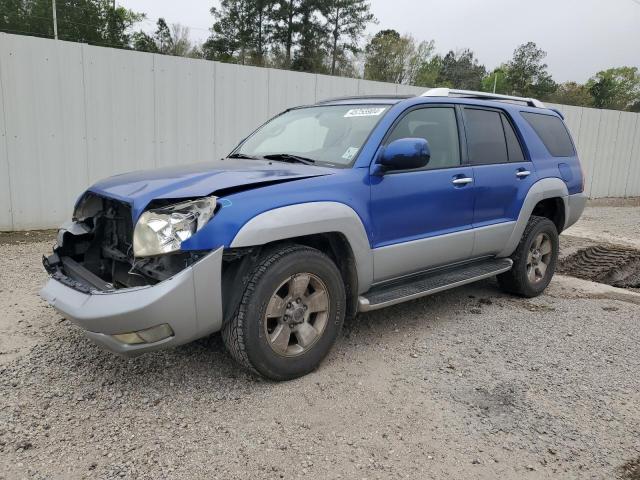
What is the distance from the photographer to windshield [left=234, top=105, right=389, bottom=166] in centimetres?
384

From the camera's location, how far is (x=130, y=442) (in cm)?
270

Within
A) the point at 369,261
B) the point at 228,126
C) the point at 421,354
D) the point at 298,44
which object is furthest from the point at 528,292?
the point at 298,44

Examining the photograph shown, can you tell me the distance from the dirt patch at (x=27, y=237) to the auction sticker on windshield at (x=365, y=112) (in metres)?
4.62

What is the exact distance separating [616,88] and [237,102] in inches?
2948

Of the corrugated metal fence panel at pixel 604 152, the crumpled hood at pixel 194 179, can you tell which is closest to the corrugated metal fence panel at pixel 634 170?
the corrugated metal fence panel at pixel 604 152

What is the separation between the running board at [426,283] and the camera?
3727 millimetres

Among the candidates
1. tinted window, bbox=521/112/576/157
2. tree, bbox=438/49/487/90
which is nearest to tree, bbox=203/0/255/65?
tree, bbox=438/49/487/90

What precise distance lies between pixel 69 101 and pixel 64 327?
4178 millimetres

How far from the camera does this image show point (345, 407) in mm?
3100

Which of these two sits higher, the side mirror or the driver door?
the side mirror

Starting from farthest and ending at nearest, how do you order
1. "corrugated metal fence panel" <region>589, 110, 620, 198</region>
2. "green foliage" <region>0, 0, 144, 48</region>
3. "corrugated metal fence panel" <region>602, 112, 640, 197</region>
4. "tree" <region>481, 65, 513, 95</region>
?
"tree" <region>481, 65, 513, 95</region>, "green foliage" <region>0, 0, 144, 48</region>, "corrugated metal fence panel" <region>602, 112, 640, 197</region>, "corrugated metal fence panel" <region>589, 110, 620, 198</region>

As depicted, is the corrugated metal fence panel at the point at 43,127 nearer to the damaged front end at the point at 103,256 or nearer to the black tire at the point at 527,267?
the damaged front end at the point at 103,256

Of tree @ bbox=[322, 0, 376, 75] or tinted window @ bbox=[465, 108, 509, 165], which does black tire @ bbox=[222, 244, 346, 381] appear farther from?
tree @ bbox=[322, 0, 376, 75]

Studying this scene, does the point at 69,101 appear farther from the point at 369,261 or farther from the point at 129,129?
the point at 369,261
